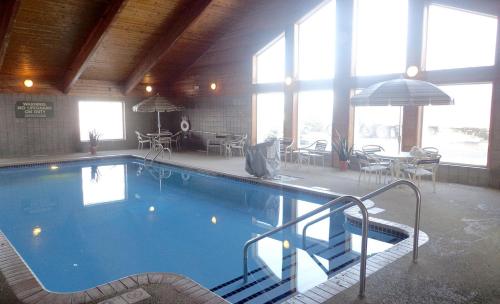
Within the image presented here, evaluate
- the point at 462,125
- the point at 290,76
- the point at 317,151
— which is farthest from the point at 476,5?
the point at 290,76

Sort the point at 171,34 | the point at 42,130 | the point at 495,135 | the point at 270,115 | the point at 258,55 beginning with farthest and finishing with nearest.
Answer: the point at 42,130
the point at 270,115
the point at 258,55
the point at 171,34
the point at 495,135

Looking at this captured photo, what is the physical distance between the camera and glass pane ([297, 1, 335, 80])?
901 cm

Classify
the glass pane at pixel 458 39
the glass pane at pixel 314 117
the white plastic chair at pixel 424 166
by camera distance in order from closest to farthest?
1. the white plastic chair at pixel 424 166
2. the glass pane at pixel 458 39
3. the glass pane at pixel 314 117

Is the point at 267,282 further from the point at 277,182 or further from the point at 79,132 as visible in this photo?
the point at 79,132

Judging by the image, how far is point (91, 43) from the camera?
30.3 feet

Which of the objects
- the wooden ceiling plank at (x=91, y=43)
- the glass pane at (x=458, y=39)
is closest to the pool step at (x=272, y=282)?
the glass pane at (x=458, y=39)

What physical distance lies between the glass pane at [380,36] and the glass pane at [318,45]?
70 centimetres

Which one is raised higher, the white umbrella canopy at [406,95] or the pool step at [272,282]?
the white umbrella canopy at [406,95]

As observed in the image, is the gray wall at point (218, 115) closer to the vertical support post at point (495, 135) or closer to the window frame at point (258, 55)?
the window frame at point (258, 55)

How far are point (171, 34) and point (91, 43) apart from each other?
1.99 metres

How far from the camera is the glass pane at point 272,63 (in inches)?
401

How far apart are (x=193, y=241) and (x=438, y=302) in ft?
9.51

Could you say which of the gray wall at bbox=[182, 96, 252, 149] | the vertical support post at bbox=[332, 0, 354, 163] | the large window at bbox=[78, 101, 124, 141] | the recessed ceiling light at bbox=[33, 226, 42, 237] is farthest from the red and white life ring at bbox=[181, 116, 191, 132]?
the recessed ceiling light at bbox=[33, 226, 42, 237]

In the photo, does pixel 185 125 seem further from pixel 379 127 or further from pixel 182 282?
pixel 182 282
